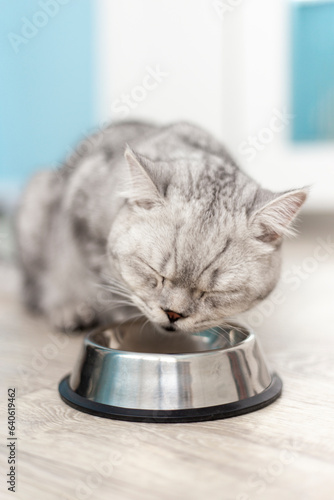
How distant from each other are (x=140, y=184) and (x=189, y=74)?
2.81 metres

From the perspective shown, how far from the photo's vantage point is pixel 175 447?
1145 mm

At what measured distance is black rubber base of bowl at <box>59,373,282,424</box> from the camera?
1258 mm

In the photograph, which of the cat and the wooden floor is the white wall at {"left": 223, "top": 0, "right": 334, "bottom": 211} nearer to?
the cat

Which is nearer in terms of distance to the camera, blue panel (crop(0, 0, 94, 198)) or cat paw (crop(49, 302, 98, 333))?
cat paw (crop(49, 302, 98, 333))

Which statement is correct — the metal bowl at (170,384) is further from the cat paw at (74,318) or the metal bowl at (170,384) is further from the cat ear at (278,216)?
the cat paw at (74,318)

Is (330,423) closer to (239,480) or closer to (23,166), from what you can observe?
(239,480)

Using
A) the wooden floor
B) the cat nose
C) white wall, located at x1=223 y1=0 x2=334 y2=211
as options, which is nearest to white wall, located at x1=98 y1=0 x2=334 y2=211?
white wall, located at x1=223 y1=0 x2=334 y2=211

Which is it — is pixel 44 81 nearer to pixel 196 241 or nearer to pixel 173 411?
pixel 196 241

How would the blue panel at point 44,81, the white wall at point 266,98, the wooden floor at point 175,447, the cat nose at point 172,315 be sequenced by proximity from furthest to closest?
1. the blue panel at point 44,81
2. the white wall at point 266,98
3. the cat nose at point 172,315
4. the wooden floor at point 175,447

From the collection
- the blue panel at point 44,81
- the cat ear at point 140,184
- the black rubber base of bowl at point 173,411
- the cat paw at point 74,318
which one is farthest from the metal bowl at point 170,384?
the blue panel at point 44,81

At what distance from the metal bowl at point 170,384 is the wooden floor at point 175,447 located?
3cm

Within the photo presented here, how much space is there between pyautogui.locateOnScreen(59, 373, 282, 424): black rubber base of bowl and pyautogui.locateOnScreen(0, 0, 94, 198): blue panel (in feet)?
10.4

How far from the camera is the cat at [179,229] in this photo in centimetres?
140

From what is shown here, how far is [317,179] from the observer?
4.07m
